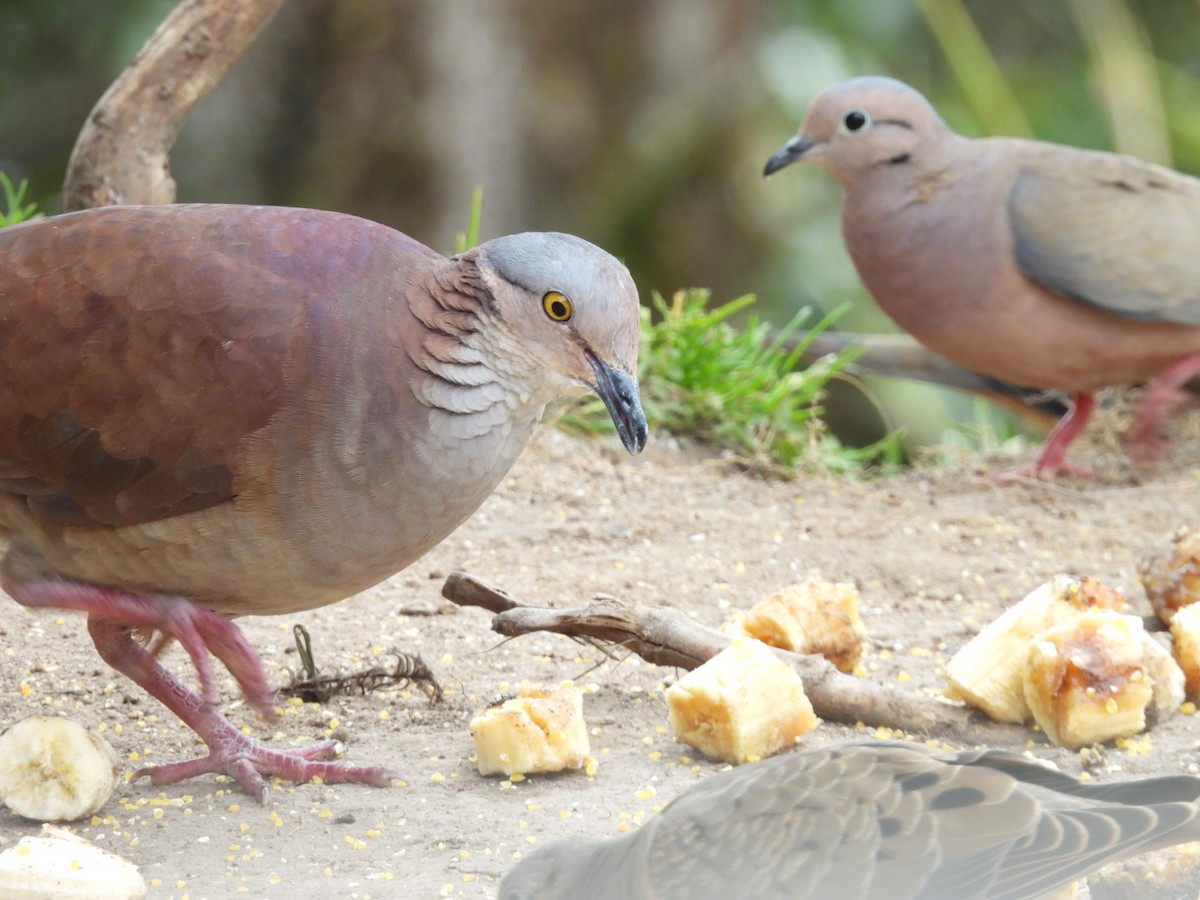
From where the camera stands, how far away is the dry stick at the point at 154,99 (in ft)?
14.2

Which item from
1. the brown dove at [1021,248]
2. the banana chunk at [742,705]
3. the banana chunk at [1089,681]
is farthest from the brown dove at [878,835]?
the brown dove at [1021,248]

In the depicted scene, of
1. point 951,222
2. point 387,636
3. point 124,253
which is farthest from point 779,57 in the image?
point 124,253

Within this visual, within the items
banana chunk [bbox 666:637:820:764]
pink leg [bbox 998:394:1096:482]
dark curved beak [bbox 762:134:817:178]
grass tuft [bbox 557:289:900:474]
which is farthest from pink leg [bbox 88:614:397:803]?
dark curved beak [bbox 762:134:817:178]

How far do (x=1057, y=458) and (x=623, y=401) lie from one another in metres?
3.39

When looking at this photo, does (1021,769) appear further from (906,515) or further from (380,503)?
(906,515)

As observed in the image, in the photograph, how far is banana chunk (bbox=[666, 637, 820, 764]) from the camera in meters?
2.88

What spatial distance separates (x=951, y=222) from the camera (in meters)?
5.56

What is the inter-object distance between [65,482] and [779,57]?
6.98 metres

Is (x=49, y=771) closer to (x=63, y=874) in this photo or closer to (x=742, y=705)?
(x=63, y=874)

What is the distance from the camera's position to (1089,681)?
2928mm

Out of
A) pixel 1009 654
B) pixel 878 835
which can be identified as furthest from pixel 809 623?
pixel 878 835

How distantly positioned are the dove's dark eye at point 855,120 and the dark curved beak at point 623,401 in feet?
10.8

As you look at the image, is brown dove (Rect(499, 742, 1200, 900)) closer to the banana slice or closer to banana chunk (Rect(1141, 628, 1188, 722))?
the banana slice

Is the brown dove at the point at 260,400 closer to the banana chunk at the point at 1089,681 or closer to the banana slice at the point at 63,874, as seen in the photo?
the banana slice at the point at 63,874
